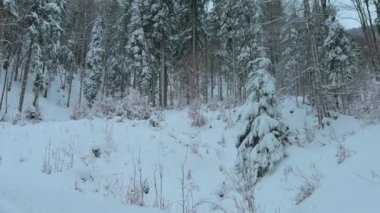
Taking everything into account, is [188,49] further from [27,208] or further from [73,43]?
[27,208]

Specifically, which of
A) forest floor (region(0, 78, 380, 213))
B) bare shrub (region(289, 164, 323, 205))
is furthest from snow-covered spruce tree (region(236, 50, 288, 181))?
bare shrub (region(289, 164, 323, 205))

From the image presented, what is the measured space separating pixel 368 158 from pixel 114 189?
451cm

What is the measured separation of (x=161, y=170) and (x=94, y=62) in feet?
130

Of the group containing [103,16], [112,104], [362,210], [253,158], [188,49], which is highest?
[103,16]

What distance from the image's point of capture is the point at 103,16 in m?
47.2

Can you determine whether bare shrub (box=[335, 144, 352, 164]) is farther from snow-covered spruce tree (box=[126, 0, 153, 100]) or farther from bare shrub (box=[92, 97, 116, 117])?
snow-covered spruce tree (box=[126, 0, 153, 100])

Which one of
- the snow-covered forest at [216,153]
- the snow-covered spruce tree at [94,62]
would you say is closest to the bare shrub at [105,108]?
the snow-covered forest at [216,153]

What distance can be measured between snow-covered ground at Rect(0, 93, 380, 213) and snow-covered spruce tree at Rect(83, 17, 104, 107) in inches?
1224

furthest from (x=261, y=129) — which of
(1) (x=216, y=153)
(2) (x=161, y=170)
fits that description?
(2) (x=161, y=170)

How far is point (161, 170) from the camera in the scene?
6.32 meters

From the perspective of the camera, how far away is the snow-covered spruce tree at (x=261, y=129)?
8.86 m

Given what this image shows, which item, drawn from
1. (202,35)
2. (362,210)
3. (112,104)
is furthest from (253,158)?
(202,35)

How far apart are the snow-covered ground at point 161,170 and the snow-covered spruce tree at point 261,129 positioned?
0.29 metres

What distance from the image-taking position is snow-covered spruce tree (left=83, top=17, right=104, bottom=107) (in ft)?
144
